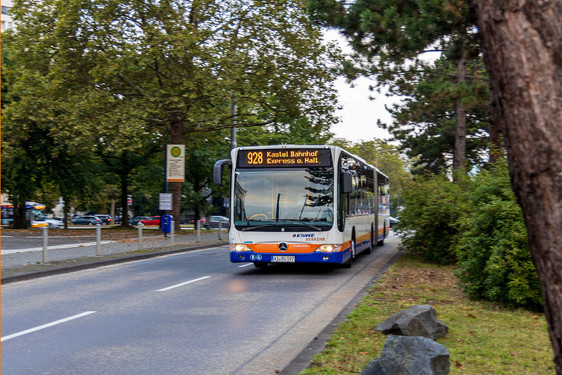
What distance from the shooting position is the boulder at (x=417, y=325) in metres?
6.75

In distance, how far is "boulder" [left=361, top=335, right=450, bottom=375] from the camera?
467cm

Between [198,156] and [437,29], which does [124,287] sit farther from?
[198,156]

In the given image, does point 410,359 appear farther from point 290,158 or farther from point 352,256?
point 352,256

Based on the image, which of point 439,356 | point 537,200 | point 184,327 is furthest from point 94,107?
point 537,200

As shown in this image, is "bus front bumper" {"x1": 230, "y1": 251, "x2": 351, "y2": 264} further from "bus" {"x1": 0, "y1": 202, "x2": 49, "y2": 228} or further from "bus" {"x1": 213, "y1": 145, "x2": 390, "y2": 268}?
"bus" {"x1": 0, "y1": 202, "x2": 49, "y2": 228}

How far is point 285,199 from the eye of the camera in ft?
46.2

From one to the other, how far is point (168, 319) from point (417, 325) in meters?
3.58

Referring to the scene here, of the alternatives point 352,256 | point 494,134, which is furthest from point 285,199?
point 494,134

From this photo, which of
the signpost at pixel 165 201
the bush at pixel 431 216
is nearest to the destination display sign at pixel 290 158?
the bush at pixel 431 216

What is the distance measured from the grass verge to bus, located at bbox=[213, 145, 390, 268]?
2944 mm

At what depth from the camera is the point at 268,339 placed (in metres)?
7.31

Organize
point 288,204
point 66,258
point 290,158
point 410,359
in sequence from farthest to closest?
point 66,258 → point 290,158 → point 288,204 → point 410,359

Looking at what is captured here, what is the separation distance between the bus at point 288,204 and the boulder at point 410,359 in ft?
28.8

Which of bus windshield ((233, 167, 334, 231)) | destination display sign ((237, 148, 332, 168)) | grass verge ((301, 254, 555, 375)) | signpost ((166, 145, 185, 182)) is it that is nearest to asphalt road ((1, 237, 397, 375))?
grass verge ((301, 254, 555, 375))
